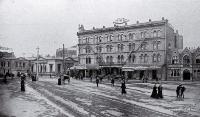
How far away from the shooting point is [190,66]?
4638 cm

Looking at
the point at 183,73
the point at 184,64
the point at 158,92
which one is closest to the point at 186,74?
the point at 183,73

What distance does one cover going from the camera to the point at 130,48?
5312 centimetres

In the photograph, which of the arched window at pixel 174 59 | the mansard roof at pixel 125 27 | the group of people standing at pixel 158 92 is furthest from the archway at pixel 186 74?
the group of people standing at pixel 158 92

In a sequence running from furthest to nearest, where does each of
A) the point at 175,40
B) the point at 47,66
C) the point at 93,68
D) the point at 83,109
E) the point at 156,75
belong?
the point at 47,66, the point at 93,68, the point at 175,40, the point at 156,75, the point at 83,109

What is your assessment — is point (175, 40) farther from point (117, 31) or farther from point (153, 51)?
point (117, 31)

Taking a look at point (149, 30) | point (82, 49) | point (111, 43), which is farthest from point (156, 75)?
point (82, 49)

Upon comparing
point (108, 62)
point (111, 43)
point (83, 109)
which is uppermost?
point (111, 43)

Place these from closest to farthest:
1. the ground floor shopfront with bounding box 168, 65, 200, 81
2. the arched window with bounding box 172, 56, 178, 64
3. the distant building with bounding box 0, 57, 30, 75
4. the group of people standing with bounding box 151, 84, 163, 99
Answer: the group of people standing with bounding box 151, 84, 163, 99
the ground floor shopfront with bounding box 168, 65, 200, 81
the arched window with bounding box 172, 56, 178, 64
the distant building with bounding box 0, 57, 30, 75

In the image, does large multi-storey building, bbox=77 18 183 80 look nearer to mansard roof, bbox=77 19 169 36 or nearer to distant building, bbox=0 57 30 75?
mansard roof, bbox=77 19 169 36

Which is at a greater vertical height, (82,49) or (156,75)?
(82,49)

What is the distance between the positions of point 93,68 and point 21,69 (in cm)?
4394

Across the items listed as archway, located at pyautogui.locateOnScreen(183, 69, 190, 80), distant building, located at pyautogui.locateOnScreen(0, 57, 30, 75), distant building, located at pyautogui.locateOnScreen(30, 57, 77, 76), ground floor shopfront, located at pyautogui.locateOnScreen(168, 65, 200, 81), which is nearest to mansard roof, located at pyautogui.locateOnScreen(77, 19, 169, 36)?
ground floor shopfront, located at pyautogui.locateOnScreen(168, 65, 200, 81)

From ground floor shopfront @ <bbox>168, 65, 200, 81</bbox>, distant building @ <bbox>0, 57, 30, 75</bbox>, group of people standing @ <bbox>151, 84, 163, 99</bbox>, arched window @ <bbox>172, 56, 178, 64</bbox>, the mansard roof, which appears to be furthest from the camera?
distant building @ <bbox>0, 57, 30, 75</bbox>

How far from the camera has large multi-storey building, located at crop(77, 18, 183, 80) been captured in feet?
160
